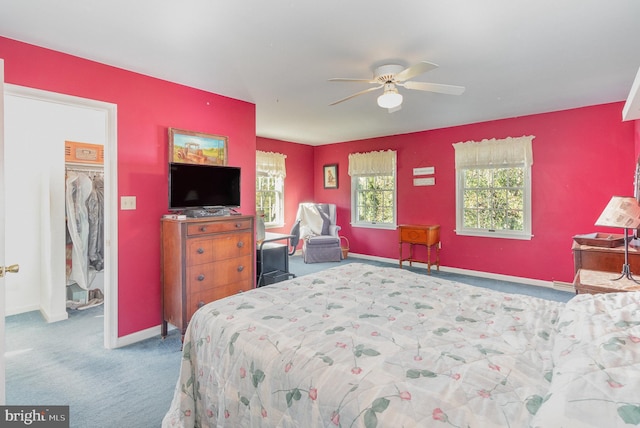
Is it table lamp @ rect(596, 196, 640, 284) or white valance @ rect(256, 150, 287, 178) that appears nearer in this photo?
table lamp @ rect(596, 196, 640, 284)

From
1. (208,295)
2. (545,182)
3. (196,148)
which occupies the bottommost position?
(208,295)

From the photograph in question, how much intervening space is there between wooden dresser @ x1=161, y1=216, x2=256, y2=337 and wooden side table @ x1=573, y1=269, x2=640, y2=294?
2810 mm

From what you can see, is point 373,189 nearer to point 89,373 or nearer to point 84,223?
point 84,223

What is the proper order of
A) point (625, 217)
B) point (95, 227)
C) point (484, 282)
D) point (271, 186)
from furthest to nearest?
1. point (271, 186)
2. point (484, 282)
3. point (95, 227)
4. point (625, 217)

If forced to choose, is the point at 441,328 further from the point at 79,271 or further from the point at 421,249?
the point at 421,249

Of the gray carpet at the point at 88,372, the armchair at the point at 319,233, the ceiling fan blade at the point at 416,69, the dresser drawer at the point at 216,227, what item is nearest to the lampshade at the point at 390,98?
the ceiling fan blade at the point at 416,69

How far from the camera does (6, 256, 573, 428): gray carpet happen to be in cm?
199

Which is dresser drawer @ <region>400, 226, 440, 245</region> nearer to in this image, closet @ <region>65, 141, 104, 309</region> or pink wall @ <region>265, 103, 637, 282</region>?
pink wall @ <region>265, 103, 637, 282</region>

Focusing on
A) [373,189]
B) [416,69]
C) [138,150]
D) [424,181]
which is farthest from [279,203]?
[416,69]

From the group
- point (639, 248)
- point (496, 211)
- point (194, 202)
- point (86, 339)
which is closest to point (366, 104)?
point (194, 202)

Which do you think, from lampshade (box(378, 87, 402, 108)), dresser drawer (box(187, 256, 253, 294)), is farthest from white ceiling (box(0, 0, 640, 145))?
dresser drawer (box(187, 256, 253, 294))

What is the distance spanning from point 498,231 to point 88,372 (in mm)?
5142

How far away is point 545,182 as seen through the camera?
4.52 meters

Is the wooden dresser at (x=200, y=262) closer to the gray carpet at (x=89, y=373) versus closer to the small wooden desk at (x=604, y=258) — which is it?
the gray carpet at (x=89, y=373)
